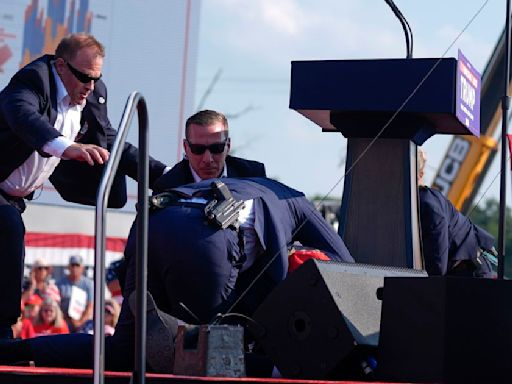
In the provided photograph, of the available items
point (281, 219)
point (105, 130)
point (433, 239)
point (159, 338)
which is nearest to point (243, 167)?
point (105, 130)

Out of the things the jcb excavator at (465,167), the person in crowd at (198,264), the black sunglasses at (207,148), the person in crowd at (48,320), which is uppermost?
the jcb excavator at (465,167)

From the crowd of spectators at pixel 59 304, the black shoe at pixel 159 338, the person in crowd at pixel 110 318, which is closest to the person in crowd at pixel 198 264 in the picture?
the black shoe at pixel 159 338

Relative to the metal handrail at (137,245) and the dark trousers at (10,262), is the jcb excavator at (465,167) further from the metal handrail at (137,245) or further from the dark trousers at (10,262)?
the metal handrail at (137,245)

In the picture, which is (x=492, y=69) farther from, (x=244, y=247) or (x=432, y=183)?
(x=244, y=247)

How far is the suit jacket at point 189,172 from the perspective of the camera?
555 centimetres

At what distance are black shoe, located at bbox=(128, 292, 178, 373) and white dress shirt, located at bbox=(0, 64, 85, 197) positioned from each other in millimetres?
1316

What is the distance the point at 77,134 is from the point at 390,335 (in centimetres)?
201

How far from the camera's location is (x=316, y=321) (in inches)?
162

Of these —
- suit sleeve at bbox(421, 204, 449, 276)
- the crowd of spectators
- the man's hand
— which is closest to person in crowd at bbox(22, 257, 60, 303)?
the crowd of spectators

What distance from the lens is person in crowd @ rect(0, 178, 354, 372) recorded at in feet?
14.8

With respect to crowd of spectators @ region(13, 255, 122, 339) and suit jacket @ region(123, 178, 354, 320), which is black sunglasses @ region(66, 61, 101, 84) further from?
crowd of spectators @ region(13, 255, 122, 339)

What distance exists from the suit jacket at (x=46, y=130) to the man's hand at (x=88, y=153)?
0.20 metres

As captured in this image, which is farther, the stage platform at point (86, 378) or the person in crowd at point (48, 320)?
the person in crowd at point (48, 320)

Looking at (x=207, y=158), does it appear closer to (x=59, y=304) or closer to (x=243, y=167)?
(x=243, y=167)
